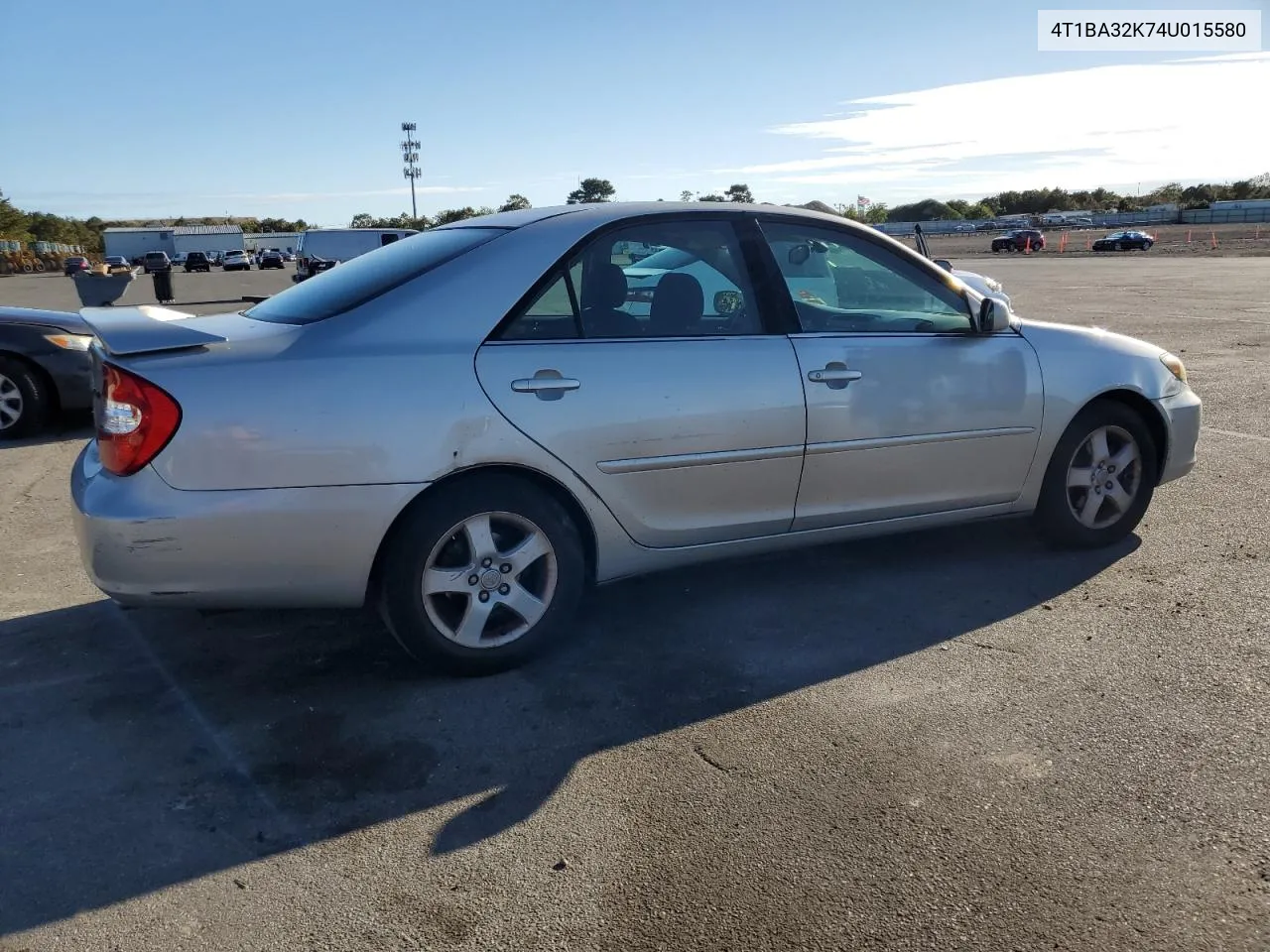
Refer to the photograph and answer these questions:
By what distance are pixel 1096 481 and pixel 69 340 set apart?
7.35 metres

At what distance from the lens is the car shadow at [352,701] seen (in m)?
2.83

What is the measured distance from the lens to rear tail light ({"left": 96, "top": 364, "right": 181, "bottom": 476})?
3.28 m

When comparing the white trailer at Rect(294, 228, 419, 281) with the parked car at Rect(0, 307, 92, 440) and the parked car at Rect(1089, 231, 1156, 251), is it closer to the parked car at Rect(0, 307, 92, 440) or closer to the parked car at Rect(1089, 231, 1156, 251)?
the parked car at Rect(0, 307, 92, 440)

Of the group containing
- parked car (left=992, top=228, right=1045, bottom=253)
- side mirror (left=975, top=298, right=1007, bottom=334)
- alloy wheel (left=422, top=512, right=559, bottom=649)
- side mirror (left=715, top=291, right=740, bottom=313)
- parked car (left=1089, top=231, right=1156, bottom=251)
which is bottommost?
alloy wheel (left=422, top=512, right=559, bottom=649)

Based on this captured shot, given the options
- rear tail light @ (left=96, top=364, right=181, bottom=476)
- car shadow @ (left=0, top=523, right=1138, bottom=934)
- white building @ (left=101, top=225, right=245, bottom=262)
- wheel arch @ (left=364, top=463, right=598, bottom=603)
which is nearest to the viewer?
car shadow @ (left=0, top=523, right=1138, bottom=934)

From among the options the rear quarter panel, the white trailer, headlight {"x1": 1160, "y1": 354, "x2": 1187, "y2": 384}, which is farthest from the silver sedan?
the white trailer

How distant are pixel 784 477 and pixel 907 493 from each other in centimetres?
66

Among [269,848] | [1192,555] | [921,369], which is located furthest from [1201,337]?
[269,848]

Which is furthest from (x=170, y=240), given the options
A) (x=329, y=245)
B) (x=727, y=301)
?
(x=727, y=301)

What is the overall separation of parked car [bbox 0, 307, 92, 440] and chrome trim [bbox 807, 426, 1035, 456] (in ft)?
20.7

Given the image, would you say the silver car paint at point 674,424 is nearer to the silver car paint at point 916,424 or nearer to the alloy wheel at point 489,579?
the silver car paint at point 916,424

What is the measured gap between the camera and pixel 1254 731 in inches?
128

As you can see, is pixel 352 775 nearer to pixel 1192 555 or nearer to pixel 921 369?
pixel 921 369

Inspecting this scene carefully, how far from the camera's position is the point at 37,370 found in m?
8.08
